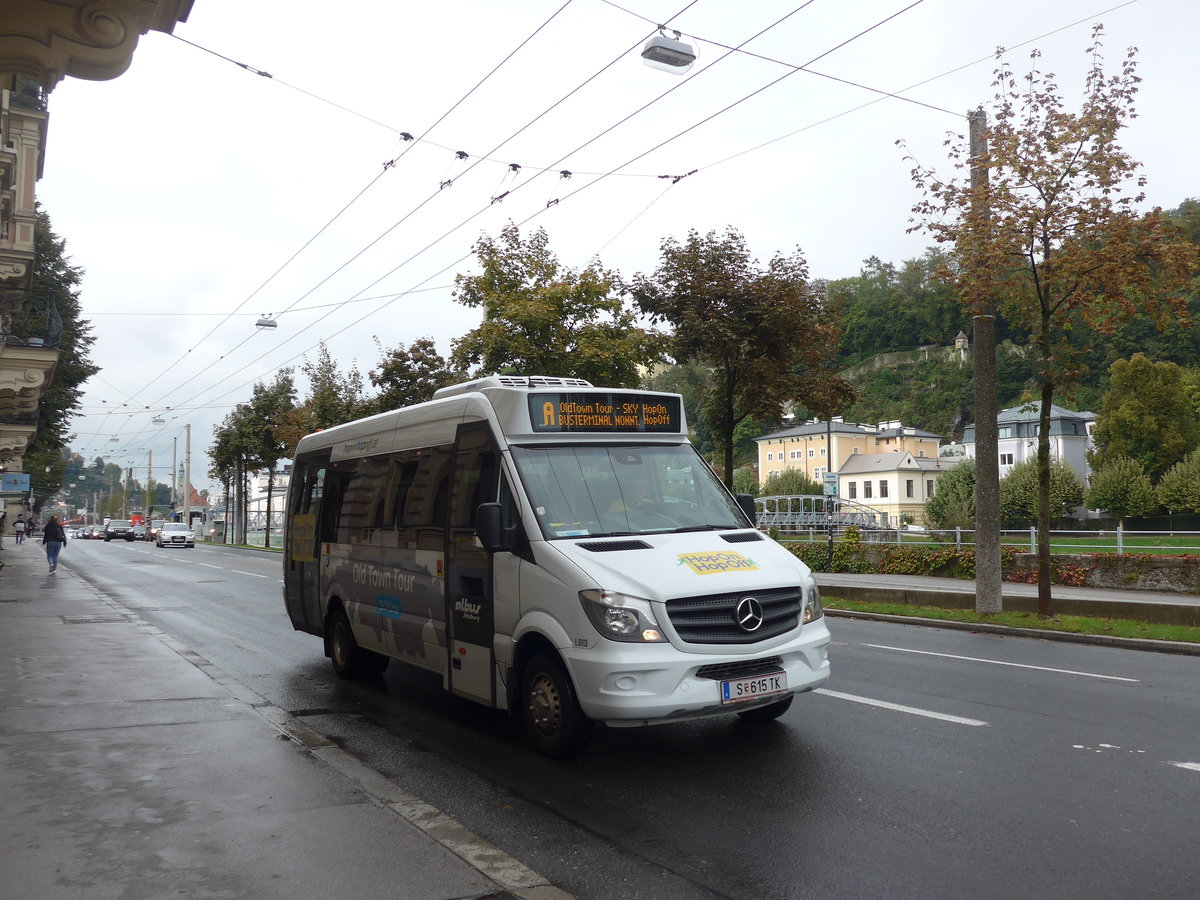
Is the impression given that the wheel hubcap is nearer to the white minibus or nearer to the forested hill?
the white minibus

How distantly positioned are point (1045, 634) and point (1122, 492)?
66941 millimetres

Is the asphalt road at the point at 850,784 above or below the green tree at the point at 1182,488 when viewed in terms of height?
below

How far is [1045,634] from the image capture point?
555 inches

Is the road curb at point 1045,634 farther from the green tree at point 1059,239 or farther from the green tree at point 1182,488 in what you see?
the green tree at point 1182,488

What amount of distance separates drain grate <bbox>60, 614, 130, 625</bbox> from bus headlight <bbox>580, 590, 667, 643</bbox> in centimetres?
1217

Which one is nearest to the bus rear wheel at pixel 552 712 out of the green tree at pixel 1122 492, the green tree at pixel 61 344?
the green tree at pixel 61 344

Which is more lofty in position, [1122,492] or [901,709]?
[1122,492]

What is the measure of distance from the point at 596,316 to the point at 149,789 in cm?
2203

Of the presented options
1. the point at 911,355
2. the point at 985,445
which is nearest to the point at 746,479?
A: the point at 911,355

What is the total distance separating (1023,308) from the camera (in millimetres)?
15555

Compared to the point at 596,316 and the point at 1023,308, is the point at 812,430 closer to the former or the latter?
the point at 596,316

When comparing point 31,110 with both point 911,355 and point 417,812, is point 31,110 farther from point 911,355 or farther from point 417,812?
point 911,355

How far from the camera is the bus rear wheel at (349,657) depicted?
10102mm

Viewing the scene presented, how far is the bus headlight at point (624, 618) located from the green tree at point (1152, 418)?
287ft
